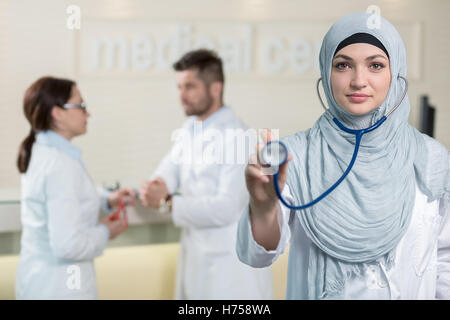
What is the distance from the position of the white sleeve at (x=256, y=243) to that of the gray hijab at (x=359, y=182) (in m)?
0.02

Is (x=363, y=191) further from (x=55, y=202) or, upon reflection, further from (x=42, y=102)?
(x=42, y=102)

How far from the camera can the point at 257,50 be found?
242 cm

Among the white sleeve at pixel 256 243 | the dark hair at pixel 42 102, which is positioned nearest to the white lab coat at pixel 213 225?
the dark hair at pixel 42 102

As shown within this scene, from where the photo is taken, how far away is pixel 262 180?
57cm

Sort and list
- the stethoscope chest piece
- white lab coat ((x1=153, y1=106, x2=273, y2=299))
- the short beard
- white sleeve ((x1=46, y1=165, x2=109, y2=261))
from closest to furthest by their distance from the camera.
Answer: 1. the stethoscope chest piece
2. white sleeve ((x1=46, y1=165, x2=109, y2=261))
3. white lab coat ((x1=153, y1=106, x2=273, y2=299))
4. the short beard

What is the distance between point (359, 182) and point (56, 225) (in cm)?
93

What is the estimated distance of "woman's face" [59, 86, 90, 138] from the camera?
4.63ft

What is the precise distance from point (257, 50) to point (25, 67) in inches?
42.7

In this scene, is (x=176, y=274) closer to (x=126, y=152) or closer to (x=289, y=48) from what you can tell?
(x=126, y=152)

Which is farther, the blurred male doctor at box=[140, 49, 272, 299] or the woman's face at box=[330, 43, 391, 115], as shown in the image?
the blurred male doctor at box=[140, 49, 272, 299]

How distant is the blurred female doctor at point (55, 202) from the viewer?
1.34 metres

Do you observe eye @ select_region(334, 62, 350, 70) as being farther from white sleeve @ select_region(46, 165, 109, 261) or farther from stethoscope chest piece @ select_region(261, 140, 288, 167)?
white sleeve @ select_region(46, 165, 109, 261)

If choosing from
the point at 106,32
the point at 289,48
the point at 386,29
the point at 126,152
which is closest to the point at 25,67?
the point at 106,32

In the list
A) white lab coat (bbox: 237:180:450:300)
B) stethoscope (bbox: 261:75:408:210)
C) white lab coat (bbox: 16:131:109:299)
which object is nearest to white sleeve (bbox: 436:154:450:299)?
white lab coat (bbox: 237:180:450:300)
